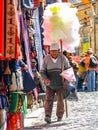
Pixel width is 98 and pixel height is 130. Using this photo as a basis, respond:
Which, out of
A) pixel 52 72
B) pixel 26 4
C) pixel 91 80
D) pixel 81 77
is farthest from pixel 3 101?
pixel 81 77

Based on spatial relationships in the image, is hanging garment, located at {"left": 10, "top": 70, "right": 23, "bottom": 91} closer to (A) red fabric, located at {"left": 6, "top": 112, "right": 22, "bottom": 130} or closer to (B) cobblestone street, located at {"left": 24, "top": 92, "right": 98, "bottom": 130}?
(A) red fabric, located at {"left": 6, "top": 112, "right": 22, "bottom": 130}

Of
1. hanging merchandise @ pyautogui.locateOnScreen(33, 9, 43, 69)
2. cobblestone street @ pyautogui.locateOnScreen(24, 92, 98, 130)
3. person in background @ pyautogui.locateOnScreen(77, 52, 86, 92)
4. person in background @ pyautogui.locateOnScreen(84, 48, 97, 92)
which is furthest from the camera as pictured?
person in background @ pyautogui.locateOnScreen(77, 52, 86, 92)

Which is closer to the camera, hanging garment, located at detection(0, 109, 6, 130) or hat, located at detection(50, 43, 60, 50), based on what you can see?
hanging garment, located at detection(0, 109, 6, 130)

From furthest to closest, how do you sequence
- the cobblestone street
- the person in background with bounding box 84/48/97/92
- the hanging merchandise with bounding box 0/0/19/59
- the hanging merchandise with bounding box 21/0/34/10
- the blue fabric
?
the blue fabric → the person in background with bounding box 84/48/97/92 → the cobblestone street → the hanging merchandise with bounding box 21/0/34/10 → the hanging merchandise with bounding box 0/0/19/59

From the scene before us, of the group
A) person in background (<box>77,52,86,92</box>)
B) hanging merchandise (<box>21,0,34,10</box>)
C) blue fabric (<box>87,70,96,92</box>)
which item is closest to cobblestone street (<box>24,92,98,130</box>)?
hanging merchandise (<box>21,0,34,10</box>)

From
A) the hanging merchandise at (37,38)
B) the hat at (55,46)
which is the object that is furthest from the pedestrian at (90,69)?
the hat at (55,46)

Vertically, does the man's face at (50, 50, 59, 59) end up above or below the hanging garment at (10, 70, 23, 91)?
above

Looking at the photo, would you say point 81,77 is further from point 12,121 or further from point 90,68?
point 12,121

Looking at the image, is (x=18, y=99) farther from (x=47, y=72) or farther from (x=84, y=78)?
(x=84, y=78)

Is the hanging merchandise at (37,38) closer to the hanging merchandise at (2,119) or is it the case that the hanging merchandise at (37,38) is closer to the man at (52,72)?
the man at (52,72)

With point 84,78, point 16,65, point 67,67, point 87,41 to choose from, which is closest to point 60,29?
point 67,67

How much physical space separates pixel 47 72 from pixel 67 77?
1.43 feet

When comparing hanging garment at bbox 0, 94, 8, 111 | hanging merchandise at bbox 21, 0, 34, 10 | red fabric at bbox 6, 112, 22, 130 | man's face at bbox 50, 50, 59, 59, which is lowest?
red fabric at bbox 6, 112, 22, 130

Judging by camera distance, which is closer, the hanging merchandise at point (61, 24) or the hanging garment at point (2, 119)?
the hanging garment at point (2, 119)
